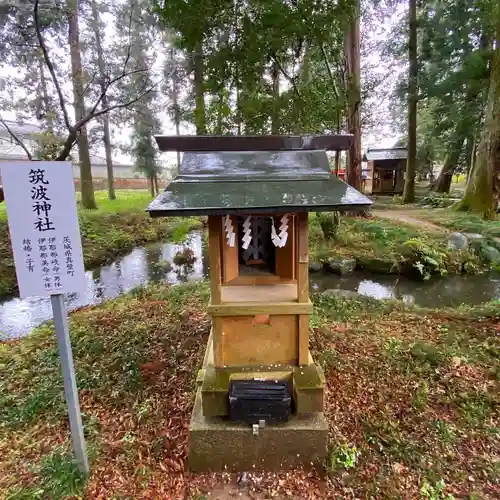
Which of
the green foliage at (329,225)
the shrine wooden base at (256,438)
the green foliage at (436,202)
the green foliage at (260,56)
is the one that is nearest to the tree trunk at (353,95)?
the green foliage at (260,56)

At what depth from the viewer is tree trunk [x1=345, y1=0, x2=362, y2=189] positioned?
365 inches

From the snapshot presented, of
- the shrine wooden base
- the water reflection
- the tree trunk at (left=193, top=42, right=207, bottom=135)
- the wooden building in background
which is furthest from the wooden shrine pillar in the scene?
the wooden building in background

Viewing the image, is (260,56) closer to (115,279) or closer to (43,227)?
(43,227)

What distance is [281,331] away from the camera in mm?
3195

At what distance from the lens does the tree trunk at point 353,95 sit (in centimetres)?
927

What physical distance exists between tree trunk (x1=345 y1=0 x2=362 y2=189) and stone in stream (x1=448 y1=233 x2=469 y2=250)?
3.19m

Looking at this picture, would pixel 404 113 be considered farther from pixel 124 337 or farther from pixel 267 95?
pixel 124 337

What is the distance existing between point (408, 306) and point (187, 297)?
13.8 feet

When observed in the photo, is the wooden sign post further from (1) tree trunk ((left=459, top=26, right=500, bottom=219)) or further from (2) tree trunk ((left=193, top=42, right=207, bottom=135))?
(1) tree trunk ((left=459, top=26, right=500, bottom=219))

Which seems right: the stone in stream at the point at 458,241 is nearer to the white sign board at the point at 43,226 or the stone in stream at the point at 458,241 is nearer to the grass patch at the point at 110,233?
the grass patch at the point at 110,233

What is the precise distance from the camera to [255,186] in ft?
9.07

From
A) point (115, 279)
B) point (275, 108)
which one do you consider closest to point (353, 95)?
point (275, 108)

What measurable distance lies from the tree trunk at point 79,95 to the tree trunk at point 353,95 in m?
6.78

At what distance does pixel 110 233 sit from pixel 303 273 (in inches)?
472
